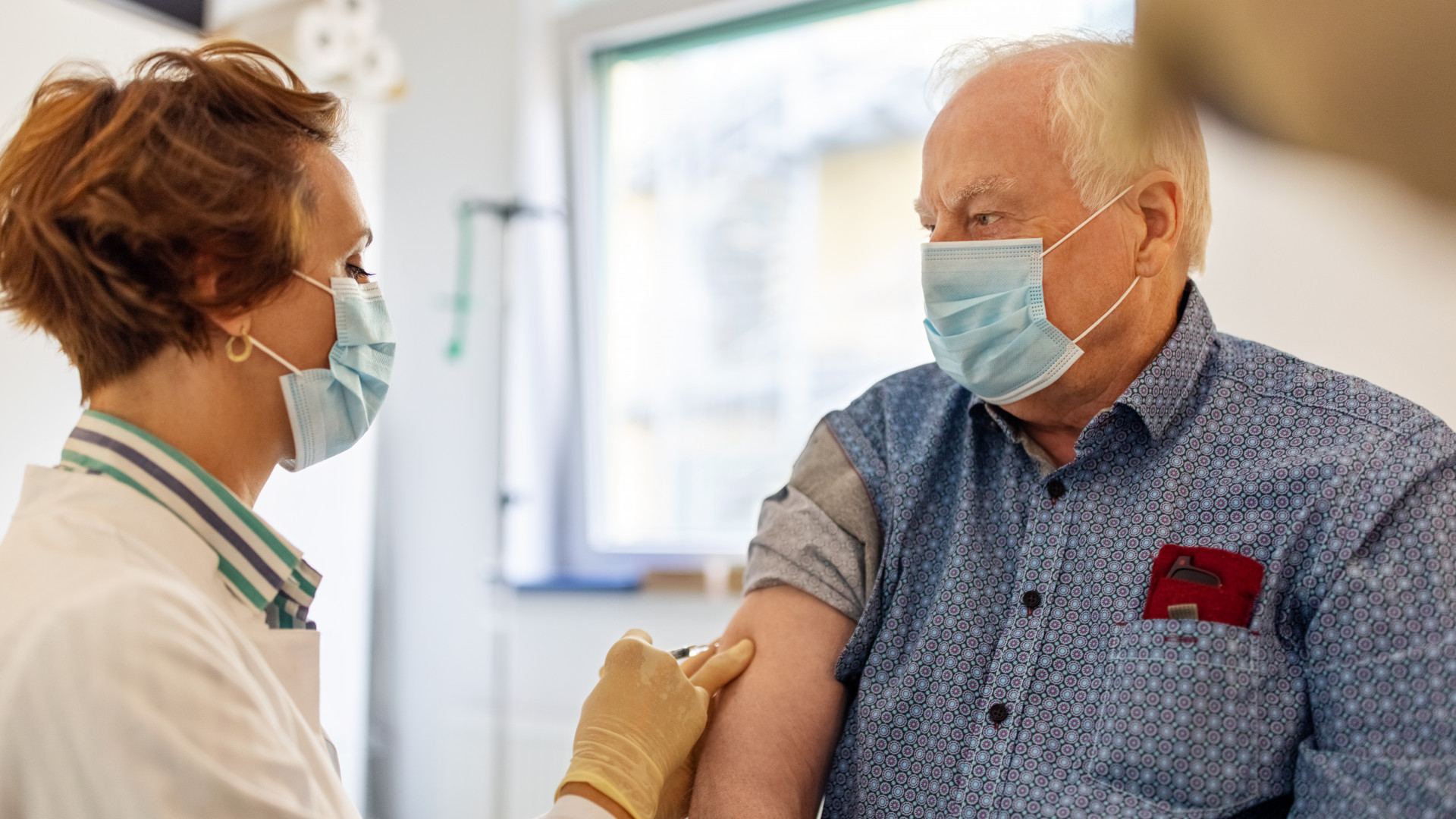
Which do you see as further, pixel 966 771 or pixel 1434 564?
pixel 966 771

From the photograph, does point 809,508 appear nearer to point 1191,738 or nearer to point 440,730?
point 1191,738

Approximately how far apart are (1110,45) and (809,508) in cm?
71

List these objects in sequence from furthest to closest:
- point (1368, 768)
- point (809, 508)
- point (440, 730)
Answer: point (440, 730)
point (809, 508)
point (1368, 768)

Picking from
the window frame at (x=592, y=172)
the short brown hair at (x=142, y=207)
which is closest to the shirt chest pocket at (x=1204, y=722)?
the short brown hair at (x=142, y=207)

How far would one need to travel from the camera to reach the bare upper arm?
52.6 inches

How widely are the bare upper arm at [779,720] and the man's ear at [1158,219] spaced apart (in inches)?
23.4

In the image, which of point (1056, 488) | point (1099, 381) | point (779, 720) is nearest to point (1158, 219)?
point (1099, 381)

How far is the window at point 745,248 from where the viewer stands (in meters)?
2.95

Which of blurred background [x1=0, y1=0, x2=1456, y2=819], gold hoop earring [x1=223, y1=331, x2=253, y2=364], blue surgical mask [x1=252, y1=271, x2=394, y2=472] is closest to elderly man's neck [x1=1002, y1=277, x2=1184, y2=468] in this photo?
blue surgical mask [x1=252, y1=271, x2=394, y2=472]

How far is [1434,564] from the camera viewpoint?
108 centimetres

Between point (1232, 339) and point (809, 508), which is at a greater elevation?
point (1232, 339)

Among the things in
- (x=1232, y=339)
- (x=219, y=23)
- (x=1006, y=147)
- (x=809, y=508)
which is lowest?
(x=809, y=508)

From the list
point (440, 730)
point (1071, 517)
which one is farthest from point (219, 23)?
point (1071, 517)

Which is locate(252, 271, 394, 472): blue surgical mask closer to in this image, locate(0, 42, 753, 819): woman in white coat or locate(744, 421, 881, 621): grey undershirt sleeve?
locate(0, 42, 753, 819): woman in white coat
